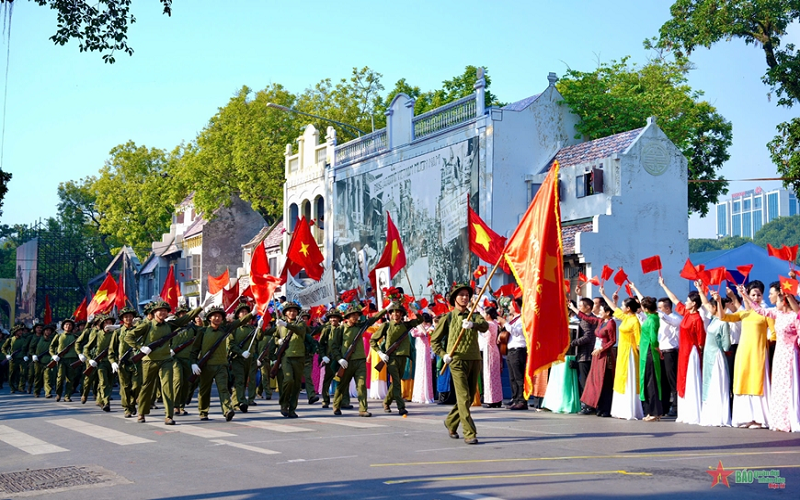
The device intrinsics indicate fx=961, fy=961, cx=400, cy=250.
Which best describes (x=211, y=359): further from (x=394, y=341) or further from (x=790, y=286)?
(x=790, y=286)

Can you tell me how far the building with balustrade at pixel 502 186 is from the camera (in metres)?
26.4

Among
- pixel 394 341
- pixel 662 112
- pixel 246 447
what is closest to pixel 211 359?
pixel 394 341

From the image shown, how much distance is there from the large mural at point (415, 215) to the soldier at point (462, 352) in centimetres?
1622

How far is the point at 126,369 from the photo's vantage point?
1706 centimetres

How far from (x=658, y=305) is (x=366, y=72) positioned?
32.0 meters

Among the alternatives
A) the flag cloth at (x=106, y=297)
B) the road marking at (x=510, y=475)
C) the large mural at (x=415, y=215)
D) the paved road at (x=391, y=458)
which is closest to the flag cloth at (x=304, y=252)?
the large mural at (x=415, y=215)

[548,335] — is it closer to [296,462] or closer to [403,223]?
[296,462]

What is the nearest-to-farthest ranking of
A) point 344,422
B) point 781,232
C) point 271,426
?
point 271,426 → point 344,422 → point 781,232

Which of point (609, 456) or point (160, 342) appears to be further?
point (160, 342)

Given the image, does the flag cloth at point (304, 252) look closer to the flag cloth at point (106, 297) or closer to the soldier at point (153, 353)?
the flag cloth at point (106, 297)

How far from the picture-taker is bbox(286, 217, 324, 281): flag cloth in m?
23.3

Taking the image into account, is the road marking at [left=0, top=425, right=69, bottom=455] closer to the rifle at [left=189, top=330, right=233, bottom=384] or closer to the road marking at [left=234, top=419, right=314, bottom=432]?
the rifle at [left=189, top=330, right=233, bottom=384]

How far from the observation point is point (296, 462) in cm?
999

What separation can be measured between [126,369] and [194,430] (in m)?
3.77
